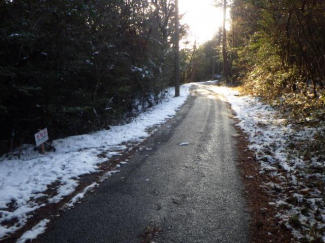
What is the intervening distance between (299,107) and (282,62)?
4185 mm

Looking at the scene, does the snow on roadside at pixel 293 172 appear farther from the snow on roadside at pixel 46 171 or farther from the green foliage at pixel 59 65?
the green foliage at pixel 59 65

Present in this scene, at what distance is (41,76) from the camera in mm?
7285

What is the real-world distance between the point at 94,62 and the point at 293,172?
8.13 metres

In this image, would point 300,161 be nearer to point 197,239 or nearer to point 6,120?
point 197,239

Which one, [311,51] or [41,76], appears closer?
[41,76]

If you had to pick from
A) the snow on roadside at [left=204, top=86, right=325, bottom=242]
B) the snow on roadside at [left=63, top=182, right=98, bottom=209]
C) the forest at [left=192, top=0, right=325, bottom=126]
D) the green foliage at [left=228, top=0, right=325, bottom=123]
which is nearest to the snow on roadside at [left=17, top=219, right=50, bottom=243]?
the snow on roadside at [left=63, top=182, right=98, bottom=209]

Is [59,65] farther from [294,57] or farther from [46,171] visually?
[294,57]

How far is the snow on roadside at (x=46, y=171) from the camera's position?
4.07 m

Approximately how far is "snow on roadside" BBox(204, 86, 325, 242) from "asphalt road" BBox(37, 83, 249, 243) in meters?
0.70

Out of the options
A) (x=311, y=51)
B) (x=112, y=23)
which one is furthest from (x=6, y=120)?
(x=311, y=51)

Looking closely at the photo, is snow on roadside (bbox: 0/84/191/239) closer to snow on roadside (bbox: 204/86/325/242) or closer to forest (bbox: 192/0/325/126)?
snow on roadside (bbox: 204/86/325/242)

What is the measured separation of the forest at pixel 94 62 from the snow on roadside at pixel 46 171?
1.14 metres

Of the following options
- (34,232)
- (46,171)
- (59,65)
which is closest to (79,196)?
(34,232)

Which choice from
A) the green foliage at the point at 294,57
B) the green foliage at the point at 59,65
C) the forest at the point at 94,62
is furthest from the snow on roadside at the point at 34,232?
the green foliage at the point at 294,57
